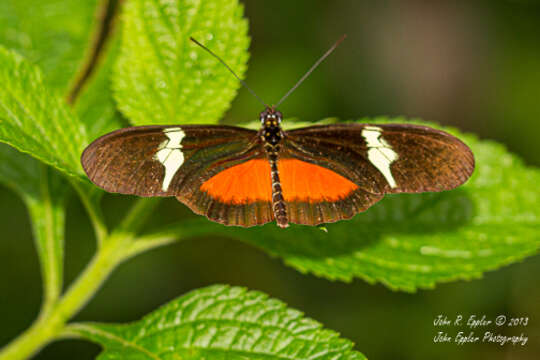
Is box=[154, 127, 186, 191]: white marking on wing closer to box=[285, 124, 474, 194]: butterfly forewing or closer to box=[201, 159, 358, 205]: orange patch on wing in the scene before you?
box=[201, 159, 358, 205]: orange patch on wing

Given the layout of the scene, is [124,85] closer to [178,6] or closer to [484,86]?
[178,6]

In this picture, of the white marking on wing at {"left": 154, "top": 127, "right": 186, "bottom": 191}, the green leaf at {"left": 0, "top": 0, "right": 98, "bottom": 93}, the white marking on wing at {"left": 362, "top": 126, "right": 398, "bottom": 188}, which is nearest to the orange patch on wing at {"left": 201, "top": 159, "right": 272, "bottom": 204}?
the white marking on wing at {"left": 154, "top": 127, "right": 186, "bottom": 191}

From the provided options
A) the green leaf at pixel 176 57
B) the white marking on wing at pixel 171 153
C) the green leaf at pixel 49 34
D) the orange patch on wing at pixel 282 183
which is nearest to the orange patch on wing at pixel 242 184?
the orange patch on wing at pixel 282 183

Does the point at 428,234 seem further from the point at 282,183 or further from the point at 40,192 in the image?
the point at 40,192

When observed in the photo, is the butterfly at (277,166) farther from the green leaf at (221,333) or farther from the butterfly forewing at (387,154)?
the green leaf at (221,333)

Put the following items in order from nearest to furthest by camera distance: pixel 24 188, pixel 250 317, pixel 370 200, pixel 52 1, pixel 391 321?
pixel 250 317 < pixel 370 200 < pixel 24 188 < pixel 52 1 < pixel 391 321

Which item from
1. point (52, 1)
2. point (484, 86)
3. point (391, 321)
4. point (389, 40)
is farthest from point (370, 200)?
point (389, 40)
